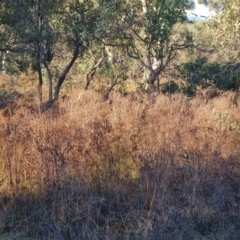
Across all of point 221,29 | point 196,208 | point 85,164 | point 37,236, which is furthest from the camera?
point 221,29

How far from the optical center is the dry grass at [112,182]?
4398 mm

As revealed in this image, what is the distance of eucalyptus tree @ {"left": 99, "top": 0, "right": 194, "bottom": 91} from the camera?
13523 millimetres

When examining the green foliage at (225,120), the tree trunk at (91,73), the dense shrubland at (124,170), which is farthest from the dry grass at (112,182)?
the tree trunk at (91,73)

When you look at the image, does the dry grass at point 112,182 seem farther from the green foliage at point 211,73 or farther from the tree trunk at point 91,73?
the tree trunk at point 91,73

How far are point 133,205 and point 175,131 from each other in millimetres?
2229

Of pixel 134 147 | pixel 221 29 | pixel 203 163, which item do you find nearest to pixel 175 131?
pixel 134 147

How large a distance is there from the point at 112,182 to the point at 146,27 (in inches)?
376

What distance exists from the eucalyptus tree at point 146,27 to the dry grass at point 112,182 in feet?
24.8

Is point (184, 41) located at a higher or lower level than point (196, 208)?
higher

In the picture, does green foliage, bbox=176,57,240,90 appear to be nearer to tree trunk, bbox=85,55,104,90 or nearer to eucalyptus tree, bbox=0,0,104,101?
tree trunk, bbox=85,55,104,90

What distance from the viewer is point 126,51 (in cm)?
1487

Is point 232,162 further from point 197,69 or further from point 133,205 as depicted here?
point 197,69

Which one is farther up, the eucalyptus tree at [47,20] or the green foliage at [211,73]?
the eucalyptus tree at [47,20]

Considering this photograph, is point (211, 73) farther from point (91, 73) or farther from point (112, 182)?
point (112, 182)
